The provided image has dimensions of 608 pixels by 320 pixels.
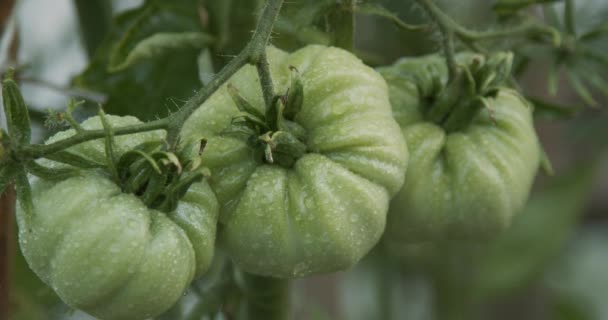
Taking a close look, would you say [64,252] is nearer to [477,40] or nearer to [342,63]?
[342,63]

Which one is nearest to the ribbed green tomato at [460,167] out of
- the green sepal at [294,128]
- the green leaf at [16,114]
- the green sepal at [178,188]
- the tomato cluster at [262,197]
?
the tomato cluster at [262,197]

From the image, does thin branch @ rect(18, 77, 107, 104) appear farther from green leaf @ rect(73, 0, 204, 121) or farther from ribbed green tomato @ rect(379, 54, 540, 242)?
ribbed green tomato @ rect(379, 54, 540, 242)

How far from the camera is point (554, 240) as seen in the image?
1.79 meters

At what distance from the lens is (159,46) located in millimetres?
1012

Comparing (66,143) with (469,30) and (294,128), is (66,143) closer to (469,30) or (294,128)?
(294,128)

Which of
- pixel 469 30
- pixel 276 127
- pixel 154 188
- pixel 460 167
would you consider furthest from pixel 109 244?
pixel 469 30

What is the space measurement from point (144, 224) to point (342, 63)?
0.23 metres

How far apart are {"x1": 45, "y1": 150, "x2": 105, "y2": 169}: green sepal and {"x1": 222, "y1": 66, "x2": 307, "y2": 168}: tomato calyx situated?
0.38 feet

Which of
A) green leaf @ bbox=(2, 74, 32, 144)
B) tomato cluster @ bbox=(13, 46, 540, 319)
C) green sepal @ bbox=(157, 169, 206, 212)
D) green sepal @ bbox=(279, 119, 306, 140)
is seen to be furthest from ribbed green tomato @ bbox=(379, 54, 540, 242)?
green leaf @ bbox=(2, 74, 32, 144)

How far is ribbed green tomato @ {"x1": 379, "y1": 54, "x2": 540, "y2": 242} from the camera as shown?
2.91 ft

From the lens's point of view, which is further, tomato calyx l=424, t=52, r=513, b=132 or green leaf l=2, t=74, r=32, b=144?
tomato calyx l=424, t=52, r=513, b=132

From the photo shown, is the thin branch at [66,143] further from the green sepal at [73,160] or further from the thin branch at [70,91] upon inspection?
the thin branch at [70,91]

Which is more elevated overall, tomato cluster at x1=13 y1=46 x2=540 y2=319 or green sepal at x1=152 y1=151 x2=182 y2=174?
green sepal at x1=152 y1=151 x2=182 y2=174

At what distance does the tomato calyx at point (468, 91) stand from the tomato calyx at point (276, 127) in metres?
0.18
